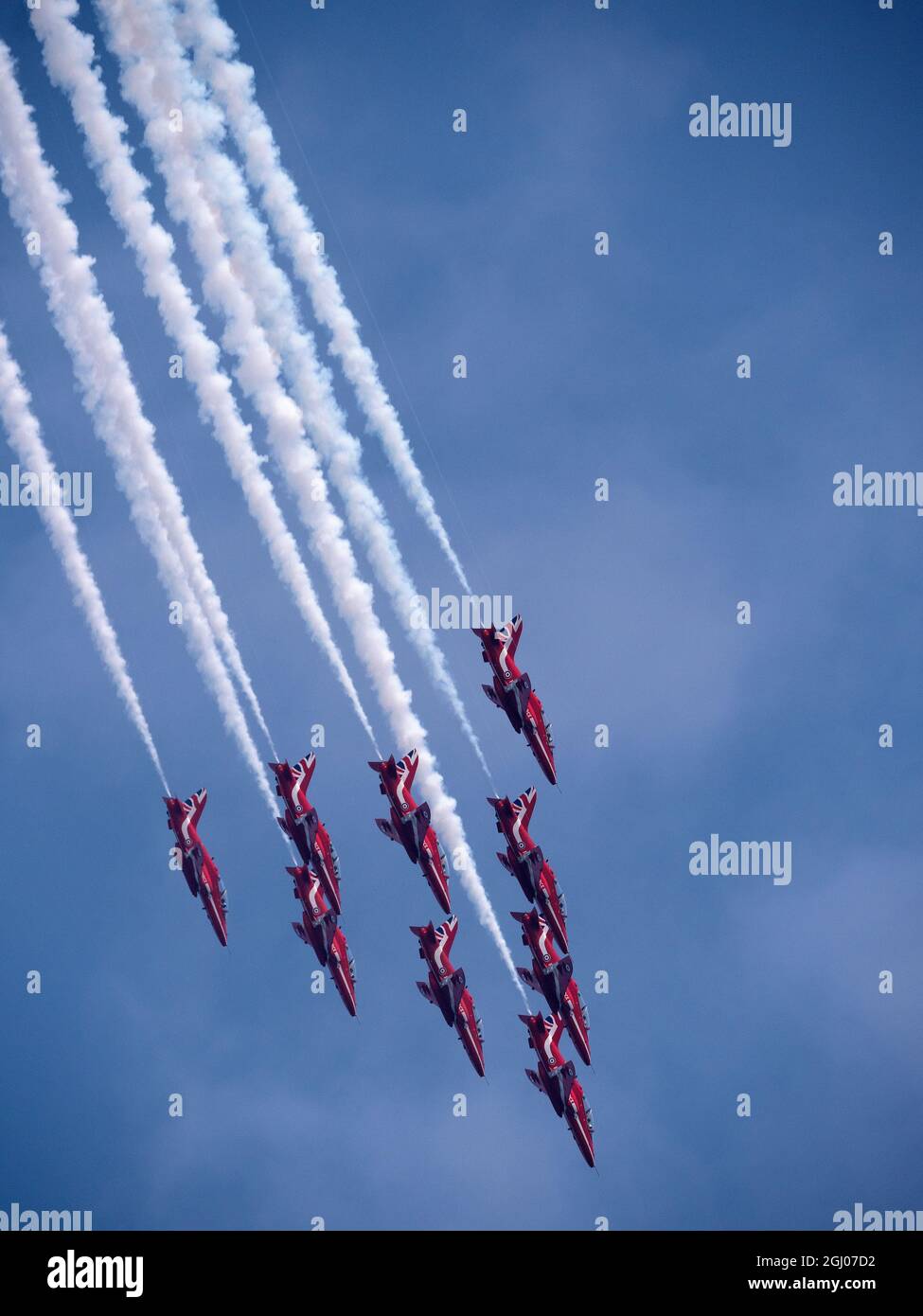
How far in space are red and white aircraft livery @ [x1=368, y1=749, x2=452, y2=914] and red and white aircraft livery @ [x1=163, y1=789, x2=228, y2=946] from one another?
14.9 feet

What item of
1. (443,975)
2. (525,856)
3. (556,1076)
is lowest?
(556,1076)

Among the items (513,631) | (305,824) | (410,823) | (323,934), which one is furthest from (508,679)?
(323,934)

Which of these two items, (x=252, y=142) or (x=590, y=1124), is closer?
(x=252, y=142)

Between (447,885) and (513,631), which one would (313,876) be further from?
(513,631)

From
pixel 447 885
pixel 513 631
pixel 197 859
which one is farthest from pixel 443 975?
pixel 513 631

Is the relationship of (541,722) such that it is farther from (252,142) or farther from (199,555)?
(252,142)

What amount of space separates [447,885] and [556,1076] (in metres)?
5.73

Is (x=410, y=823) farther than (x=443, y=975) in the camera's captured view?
No

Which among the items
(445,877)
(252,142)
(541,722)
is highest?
(252,142)

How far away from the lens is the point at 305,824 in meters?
53.2

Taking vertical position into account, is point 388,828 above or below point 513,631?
below
